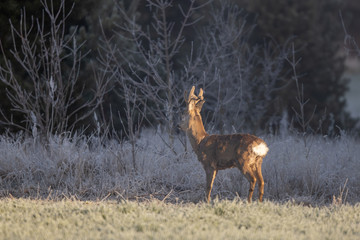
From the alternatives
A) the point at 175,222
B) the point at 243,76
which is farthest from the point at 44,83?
the point at 243,76

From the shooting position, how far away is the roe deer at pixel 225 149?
5891 millimetres

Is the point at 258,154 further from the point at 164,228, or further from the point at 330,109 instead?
the point at 330,109

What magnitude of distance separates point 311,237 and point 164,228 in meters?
1.36

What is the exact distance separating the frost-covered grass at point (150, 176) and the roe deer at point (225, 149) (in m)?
1.09

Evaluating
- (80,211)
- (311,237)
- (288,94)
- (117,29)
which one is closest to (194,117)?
(80,211)

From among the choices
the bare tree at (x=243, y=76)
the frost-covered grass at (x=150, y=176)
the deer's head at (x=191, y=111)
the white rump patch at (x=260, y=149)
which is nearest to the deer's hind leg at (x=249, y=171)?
the white rump patch at (x=260, y=149)

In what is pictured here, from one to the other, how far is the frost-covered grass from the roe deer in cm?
109

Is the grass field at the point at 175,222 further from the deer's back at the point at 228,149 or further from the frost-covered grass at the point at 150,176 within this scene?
the frost-covered grass at the point at 150,176

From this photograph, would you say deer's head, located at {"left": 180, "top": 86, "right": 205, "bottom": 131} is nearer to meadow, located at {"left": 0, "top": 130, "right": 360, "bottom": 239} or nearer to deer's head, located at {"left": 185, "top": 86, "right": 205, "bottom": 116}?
deer's head, located at {"left": 185, "top": 86, "right": 205, "bottom": 116}

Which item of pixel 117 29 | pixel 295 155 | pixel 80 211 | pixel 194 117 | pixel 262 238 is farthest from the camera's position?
pixel 117 29

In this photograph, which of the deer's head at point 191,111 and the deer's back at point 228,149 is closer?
the deer's back at point 228,149

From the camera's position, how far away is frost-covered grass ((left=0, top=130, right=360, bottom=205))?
7.34m

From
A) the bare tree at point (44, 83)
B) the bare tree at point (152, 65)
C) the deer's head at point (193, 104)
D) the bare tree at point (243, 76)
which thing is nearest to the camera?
the deer's head at point (193, 104)

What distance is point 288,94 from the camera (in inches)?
602
